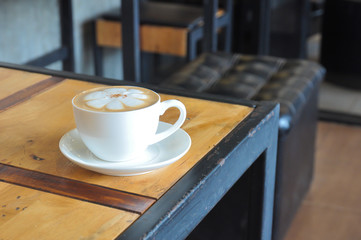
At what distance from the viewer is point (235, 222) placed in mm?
1646

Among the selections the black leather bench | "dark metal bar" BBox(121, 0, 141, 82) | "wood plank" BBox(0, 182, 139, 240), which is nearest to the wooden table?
"wood plank" BBox(0, 182, 139, 240)

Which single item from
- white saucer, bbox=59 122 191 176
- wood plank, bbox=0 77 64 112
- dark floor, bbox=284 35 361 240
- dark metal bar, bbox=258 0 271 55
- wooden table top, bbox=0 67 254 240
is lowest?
dark floor, bbox=284 35 361 240

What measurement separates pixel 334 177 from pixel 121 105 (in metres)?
1.72

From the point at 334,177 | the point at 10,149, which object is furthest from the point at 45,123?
the point at 334,177

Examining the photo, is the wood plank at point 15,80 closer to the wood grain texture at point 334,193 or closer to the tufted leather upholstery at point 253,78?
the tufted leather upholstery at point 253,78

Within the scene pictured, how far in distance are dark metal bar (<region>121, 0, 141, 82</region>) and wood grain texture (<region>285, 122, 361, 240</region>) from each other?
758 mm

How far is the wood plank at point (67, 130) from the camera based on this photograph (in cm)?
76

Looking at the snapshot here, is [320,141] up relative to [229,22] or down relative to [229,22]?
down

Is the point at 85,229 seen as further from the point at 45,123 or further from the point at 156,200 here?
the point at 45,123

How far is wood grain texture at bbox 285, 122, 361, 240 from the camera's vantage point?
1961 mm

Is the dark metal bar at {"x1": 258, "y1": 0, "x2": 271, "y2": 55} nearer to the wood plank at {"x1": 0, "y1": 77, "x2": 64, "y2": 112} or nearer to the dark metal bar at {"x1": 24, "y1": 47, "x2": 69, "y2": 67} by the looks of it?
the dark metal bar at {"x1": 24, "y1": 47, "x2": 69, "y2": 67}

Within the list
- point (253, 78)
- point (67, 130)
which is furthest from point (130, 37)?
point (67, 130)

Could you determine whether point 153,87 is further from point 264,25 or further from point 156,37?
point 264,25

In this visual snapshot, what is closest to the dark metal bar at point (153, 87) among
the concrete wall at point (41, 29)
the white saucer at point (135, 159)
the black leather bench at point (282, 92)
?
the white saucer at point (135, 159)
